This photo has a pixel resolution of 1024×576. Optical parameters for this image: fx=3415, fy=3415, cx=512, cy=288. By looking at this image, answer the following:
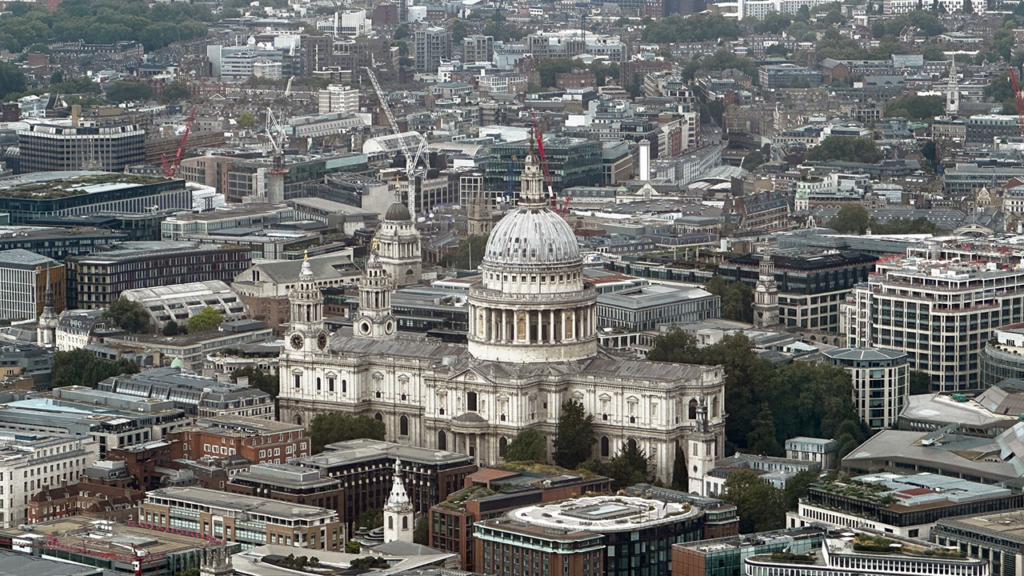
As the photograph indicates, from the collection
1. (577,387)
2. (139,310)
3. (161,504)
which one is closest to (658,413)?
(577,387)

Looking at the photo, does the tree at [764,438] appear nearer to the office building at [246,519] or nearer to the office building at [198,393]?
the office building at [198,393]

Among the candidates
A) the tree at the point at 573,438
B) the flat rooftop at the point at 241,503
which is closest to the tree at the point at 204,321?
the tree at the point at 573,438

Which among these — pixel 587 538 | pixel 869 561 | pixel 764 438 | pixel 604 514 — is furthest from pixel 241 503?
pixel 764 438

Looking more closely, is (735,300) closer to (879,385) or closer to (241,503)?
(879,385)

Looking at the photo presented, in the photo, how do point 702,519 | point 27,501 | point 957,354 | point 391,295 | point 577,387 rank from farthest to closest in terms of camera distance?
point 391,295, point 957,354, point 577,387, point 27,501, point 702,519

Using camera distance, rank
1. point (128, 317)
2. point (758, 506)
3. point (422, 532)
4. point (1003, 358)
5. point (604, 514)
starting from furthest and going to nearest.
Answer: point (128, 317)
point (1003, 358)
point (758, 506)
point (422, 532)
point (604, 514)

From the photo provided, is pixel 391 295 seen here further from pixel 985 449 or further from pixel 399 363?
pixel 985 449
